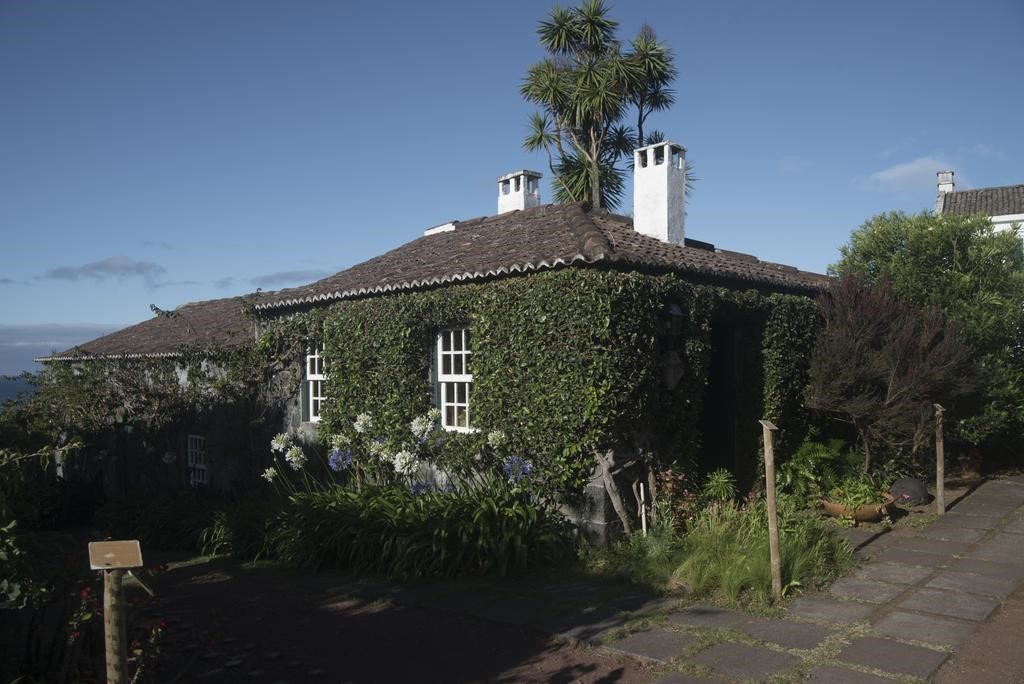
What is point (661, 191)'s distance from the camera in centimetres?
1162

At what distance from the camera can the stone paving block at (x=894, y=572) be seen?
7.10 m

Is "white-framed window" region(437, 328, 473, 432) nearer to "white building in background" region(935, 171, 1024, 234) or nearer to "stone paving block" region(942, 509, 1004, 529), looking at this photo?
"stone paving block" region(942, 509, 1004, 529)

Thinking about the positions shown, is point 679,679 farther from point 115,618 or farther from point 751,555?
point 115,618

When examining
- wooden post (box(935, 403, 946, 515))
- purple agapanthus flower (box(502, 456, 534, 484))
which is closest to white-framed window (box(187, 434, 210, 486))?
purple agapanthus flower (box(502, 456, 534, 484))

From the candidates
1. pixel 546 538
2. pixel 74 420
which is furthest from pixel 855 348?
pixel 74 420

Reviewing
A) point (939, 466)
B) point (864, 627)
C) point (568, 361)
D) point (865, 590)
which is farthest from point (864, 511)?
point (568, 361)

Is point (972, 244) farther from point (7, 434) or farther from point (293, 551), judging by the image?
point (7, 434)

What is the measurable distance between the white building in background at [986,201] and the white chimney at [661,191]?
57.3ft

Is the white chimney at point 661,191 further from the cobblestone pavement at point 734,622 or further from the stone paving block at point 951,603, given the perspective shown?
the stone paving block at point 951,603

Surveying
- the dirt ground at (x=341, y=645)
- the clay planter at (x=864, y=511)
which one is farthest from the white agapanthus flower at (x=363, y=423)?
the clay planter at (x=864, y=511)

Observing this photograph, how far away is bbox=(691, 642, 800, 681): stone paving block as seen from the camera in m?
5.15

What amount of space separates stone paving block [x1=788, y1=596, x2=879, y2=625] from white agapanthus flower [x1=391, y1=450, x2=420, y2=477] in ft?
14.8

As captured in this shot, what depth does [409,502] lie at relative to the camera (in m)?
8.82

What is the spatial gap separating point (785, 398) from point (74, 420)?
1220cm
